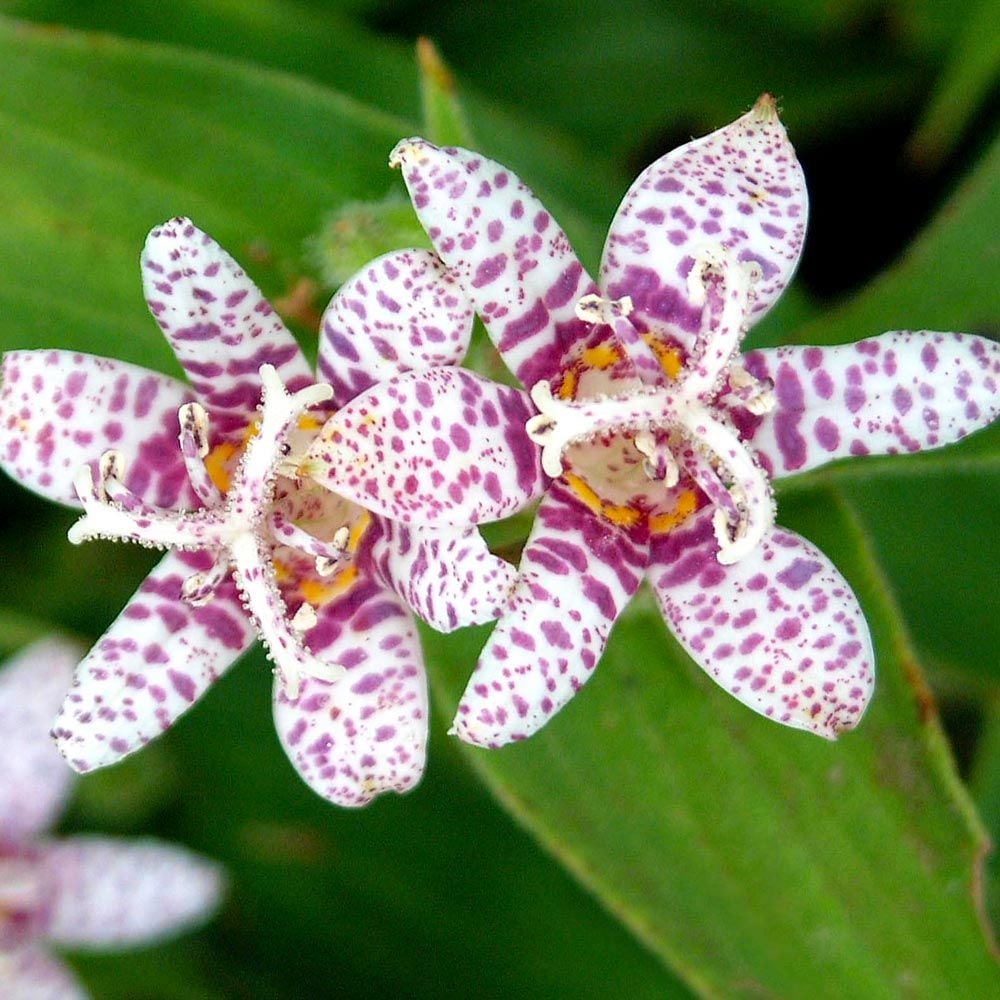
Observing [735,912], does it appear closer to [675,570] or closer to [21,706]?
[675,570]

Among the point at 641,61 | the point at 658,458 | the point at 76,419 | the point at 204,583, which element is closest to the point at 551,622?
the point at 658,458

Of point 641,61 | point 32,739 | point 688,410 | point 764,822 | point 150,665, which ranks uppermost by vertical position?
point 688,410

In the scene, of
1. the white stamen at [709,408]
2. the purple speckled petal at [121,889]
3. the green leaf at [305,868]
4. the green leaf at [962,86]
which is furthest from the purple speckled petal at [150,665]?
the green leaf at [962,86]

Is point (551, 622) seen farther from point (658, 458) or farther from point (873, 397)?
point (873, 397)

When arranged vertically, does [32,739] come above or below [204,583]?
below

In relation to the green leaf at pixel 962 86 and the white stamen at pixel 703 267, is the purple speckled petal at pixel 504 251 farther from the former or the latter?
the green leaf at pixel 962 86

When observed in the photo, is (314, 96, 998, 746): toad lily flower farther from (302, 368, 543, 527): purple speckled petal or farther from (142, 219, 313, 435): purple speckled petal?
(142, 219, 313, 435): purple speckled petal

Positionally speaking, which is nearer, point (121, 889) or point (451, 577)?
point (451, 577)
